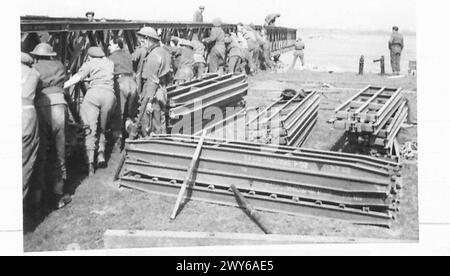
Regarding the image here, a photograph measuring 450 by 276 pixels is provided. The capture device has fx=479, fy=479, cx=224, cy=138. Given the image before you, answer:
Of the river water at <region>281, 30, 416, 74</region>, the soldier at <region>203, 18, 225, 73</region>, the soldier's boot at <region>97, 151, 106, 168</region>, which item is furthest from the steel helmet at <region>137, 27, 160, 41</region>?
the river water at <region>281, 30, 416, 74</region>

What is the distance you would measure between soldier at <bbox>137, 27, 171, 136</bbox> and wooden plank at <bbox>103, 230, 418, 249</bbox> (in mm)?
2604

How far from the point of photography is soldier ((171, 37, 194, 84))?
31.5 ft

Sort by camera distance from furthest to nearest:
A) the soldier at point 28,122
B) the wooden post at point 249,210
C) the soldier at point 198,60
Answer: the soldier at point 198,60
the wooden post at point 249,210
the soldier at point 28,122

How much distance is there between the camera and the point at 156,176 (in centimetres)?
636

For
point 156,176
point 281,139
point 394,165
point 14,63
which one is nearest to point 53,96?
point 14,63

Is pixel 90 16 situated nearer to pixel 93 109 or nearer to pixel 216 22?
pixel 93 109

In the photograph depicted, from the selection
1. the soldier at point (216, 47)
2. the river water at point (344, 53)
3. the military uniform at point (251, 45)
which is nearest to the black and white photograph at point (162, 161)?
the soldier at point (216, 47)

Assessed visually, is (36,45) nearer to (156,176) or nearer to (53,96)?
(53,96)

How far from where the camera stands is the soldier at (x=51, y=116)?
568cm

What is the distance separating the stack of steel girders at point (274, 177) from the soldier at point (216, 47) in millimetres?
7265

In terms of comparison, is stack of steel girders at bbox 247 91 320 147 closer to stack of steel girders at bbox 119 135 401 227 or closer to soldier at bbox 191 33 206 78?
stack of steel girders at bbox 119 135 401 227

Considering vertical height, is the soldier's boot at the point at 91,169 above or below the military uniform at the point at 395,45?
below

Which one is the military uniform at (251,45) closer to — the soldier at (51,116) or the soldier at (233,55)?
the soldier at (233,55)

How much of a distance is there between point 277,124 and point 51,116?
10.7 feet
